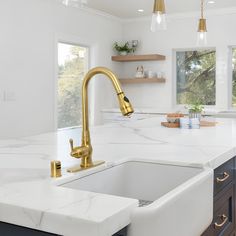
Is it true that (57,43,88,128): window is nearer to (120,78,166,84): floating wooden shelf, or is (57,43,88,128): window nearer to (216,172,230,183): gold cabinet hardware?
(120,78,166,84): floating wooden shelf

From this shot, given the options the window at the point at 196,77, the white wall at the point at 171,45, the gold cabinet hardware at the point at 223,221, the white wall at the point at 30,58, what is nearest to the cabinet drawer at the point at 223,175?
the gold cabinet hardware at the point at 223,221

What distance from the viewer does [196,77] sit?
21.1ft

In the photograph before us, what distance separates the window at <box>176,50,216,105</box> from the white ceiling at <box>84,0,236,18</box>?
0.78 metres

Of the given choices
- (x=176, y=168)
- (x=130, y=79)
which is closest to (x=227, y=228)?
Answer: (x=176, y=168)

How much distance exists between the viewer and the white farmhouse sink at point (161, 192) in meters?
1.01

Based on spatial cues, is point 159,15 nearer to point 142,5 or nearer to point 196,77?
point 142,5

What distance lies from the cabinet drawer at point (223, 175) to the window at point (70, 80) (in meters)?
3.89

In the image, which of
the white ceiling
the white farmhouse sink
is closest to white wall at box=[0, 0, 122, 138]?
the white ceiling

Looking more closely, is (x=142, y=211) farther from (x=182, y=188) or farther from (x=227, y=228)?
(x=227, y=228)

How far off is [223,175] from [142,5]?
422cm

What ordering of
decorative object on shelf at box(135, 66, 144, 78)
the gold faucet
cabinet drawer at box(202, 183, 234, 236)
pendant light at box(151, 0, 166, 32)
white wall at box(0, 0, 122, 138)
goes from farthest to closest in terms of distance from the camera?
decorative object on shelf at box(135, 66, 144, 78)
white wall at box(0, 0, 122, 138)
pendant light at box(151, 0, 166, 32)
cabinet drawer at box(202, 183, 234, 236)
the gold faucet

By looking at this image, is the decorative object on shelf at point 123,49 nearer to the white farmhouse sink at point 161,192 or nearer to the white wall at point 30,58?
the white wall at point 30,58

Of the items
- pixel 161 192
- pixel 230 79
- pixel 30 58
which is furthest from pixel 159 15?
pixel 230 79

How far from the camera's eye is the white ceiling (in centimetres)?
546
